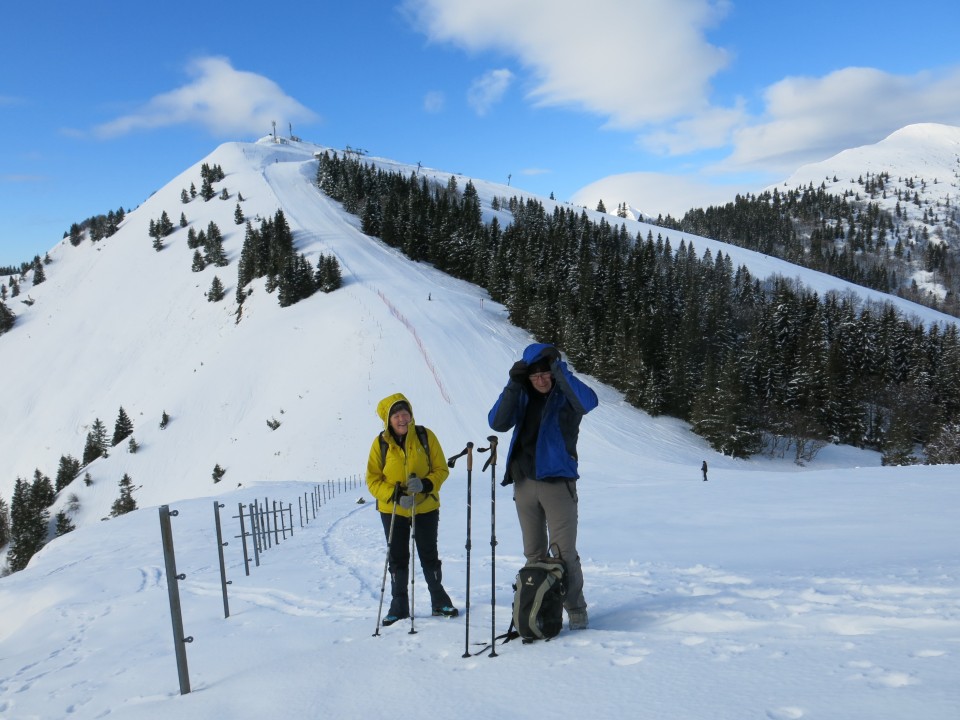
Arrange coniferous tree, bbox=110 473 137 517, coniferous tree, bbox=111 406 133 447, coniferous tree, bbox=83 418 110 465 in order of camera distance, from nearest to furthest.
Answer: coniferous tree, bbox=110 473 137 517
coniferous tree, bbox=111 406 133 447
coniferous tree, bbox=83 418 110 465

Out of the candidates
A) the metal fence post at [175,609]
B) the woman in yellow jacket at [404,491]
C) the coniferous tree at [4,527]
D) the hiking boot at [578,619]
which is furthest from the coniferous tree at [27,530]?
the hiking boot at [578,619]

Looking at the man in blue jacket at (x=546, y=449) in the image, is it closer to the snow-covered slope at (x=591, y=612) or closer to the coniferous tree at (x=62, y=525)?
the snow-covered slope at (x=591, y=612)

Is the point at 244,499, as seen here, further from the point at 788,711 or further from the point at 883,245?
the point at 883,245

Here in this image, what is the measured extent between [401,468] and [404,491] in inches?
9.3

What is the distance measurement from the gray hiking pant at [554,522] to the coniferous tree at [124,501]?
1876 inches

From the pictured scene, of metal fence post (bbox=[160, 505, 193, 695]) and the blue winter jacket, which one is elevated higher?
the blue winter jacket

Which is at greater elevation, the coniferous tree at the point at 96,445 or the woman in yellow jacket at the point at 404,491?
the woman in yellow jacket at the point at 404,491

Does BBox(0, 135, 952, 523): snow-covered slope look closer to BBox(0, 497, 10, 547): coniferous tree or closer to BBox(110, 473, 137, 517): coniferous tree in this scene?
BBox(110, 473, 137, 517): coniferous tree

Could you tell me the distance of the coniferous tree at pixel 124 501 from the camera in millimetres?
43625

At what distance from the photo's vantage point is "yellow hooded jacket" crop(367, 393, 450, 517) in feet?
18.9

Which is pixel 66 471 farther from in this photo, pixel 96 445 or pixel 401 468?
pixel 401 468

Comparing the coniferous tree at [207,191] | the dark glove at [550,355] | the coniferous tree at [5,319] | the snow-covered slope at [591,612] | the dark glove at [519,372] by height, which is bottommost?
the snow-covered slope at [591,612]

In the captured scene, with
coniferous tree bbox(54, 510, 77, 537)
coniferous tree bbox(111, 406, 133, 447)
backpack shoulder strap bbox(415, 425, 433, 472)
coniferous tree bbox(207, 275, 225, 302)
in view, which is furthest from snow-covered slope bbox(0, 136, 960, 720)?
coniferous tree bbox(207, 275, 225, 302)

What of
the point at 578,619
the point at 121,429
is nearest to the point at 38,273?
the point at 121,429
